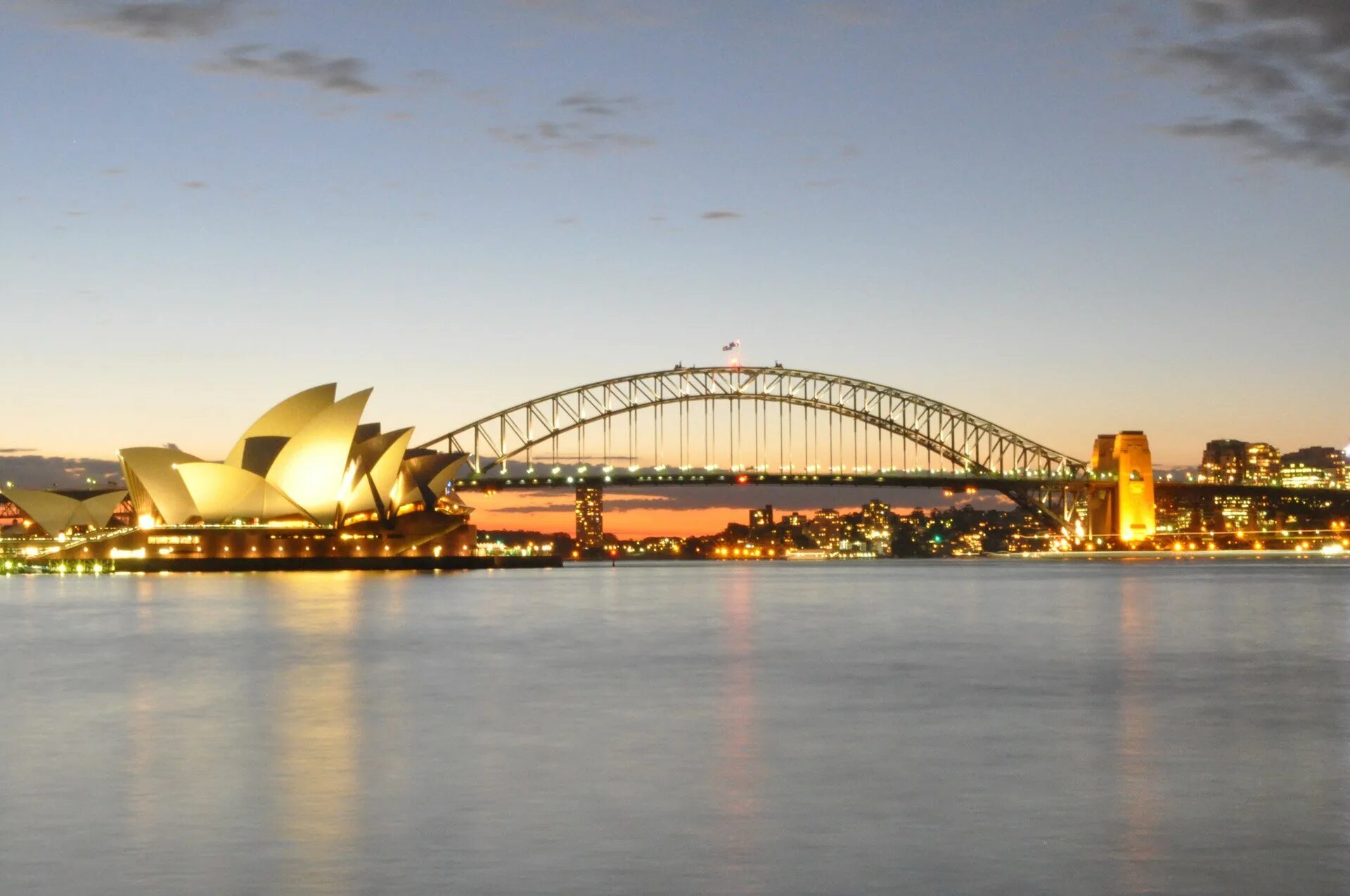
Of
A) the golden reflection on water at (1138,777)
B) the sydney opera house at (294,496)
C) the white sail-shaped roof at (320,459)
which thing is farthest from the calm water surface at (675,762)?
the sydney opera house at (294,496)

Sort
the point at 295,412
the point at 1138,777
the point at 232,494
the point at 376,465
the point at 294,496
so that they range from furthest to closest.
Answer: the point at 376,465
the point at 232,494
the point at 294,496
the point at 295,412
the point at 1138,777

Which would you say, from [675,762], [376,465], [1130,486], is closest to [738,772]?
[675,762]

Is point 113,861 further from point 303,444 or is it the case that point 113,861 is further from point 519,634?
point 303,444

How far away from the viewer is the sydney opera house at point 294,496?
87.1 metres

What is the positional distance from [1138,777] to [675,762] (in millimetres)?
4206

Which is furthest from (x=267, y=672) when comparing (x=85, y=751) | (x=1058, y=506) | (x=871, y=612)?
(x=1058, y=506)

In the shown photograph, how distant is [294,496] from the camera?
91.8m

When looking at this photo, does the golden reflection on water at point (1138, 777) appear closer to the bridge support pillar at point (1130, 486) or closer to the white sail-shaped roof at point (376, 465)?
the white sail-shaped roof at point (376, 465)

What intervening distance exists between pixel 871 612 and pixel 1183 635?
14.3 m

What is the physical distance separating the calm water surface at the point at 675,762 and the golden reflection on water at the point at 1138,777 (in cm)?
4

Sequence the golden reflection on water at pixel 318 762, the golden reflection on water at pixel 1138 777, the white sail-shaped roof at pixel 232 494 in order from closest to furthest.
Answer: the golden reflection on water at pixel 1138 777, the golden reflection on water at pixel 318 762, the white sail-shaped roof at pixel 232 494

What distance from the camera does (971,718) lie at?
18969 millimetres

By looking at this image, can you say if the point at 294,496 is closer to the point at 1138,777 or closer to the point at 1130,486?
the point at 1130,486

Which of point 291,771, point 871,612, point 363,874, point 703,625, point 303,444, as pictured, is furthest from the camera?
point 303,444
